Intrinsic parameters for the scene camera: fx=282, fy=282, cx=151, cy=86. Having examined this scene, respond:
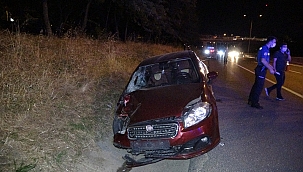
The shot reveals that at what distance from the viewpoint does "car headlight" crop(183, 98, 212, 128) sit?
13.4 feet

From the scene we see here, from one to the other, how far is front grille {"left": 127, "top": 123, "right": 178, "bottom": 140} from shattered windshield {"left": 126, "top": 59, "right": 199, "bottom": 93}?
4.60ft

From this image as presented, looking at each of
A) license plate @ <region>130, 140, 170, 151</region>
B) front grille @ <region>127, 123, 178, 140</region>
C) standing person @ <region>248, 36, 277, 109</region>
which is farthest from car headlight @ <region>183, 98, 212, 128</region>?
standing person @ <region>248, 36, 277, 109</region>

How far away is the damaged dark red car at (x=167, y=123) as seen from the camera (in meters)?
4.00

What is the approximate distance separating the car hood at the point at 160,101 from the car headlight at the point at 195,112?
8 cm

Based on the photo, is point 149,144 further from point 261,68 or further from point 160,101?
point 261,68

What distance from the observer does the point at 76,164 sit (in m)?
3.93

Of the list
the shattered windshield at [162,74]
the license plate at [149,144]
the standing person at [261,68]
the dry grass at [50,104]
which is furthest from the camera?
the standing person at [261,68]

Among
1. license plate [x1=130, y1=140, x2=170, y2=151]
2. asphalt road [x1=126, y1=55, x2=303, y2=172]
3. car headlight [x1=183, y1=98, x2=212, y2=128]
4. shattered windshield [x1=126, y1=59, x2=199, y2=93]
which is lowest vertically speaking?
asphalt road [x1=126, y1=55, x2=303, y2=172]

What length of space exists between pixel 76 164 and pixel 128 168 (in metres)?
0.78

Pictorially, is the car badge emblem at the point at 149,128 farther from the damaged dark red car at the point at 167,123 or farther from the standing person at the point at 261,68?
the standing person at the point at 261,68

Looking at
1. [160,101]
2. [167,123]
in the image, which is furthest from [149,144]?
[160,101]

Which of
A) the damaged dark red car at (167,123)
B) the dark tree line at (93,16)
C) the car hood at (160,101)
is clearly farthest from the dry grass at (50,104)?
the dark tree line at (93,16)

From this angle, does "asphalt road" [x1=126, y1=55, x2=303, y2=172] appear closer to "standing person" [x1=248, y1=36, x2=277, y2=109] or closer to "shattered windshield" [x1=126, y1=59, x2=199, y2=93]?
"standing person" [x1=248, y1=36, x2=277, y2=109]

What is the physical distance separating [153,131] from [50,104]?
2211mm
